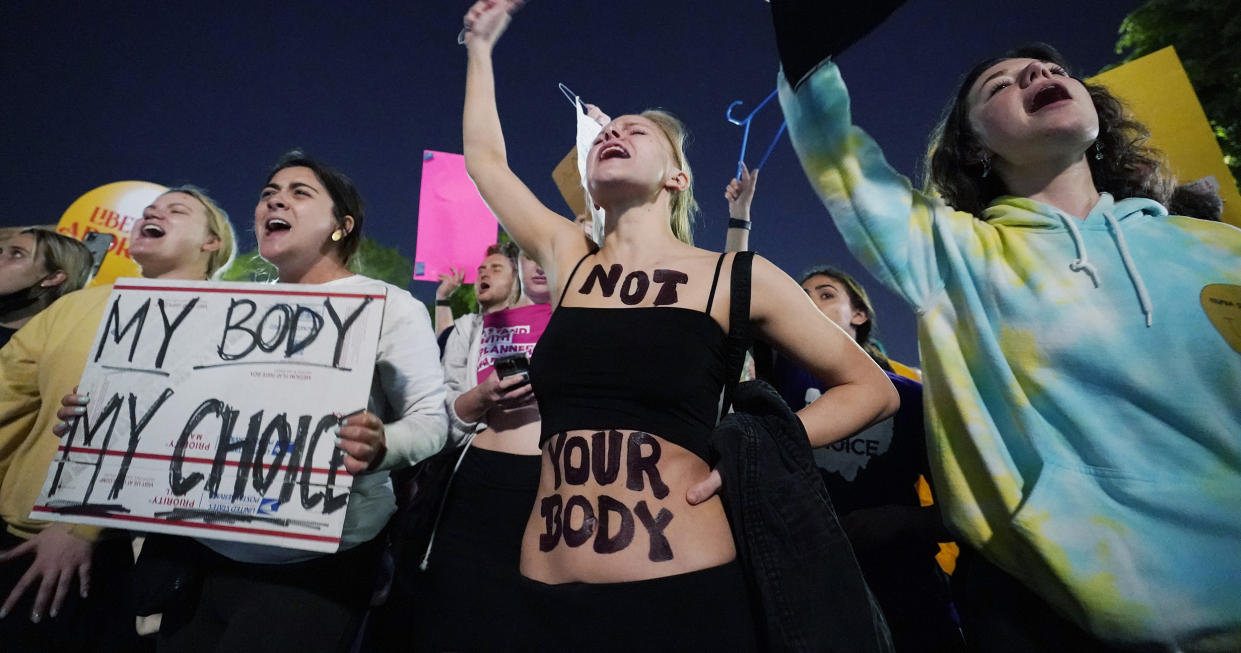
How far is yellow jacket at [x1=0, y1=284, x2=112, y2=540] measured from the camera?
2.40 m

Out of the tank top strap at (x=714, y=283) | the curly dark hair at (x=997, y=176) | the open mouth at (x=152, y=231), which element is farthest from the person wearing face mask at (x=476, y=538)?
the curly dark hair at (x=997, y=176)

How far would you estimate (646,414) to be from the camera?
4.69 ft

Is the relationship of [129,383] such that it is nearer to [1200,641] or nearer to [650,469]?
[650,469]

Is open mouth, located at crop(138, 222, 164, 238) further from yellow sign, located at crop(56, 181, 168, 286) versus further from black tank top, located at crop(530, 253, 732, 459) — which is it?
yellow sign, located at crop(56, 181, 168, 286)

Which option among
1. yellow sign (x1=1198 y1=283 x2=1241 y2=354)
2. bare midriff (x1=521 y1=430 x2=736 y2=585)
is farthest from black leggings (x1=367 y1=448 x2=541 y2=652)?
yellow sign (x1=1198 y1=283 x2=1241 y2=354)

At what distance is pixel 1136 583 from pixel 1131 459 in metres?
0.26

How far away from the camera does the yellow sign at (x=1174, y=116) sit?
294 centimetres

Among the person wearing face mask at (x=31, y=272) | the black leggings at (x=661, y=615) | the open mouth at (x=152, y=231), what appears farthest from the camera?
the person wearing face mask at (x=31, y=272)

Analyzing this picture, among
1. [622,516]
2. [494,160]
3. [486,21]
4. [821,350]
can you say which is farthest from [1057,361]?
[486,21]

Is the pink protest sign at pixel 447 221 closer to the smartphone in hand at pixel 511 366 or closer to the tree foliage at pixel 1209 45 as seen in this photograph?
the smartphone in hand at pixel 511 366

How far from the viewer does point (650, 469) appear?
136 cm

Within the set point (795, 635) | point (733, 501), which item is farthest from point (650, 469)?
point (795, 635)

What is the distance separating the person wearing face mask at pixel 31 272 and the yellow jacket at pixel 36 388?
43.6 inches

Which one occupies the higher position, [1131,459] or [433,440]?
[433,440]
